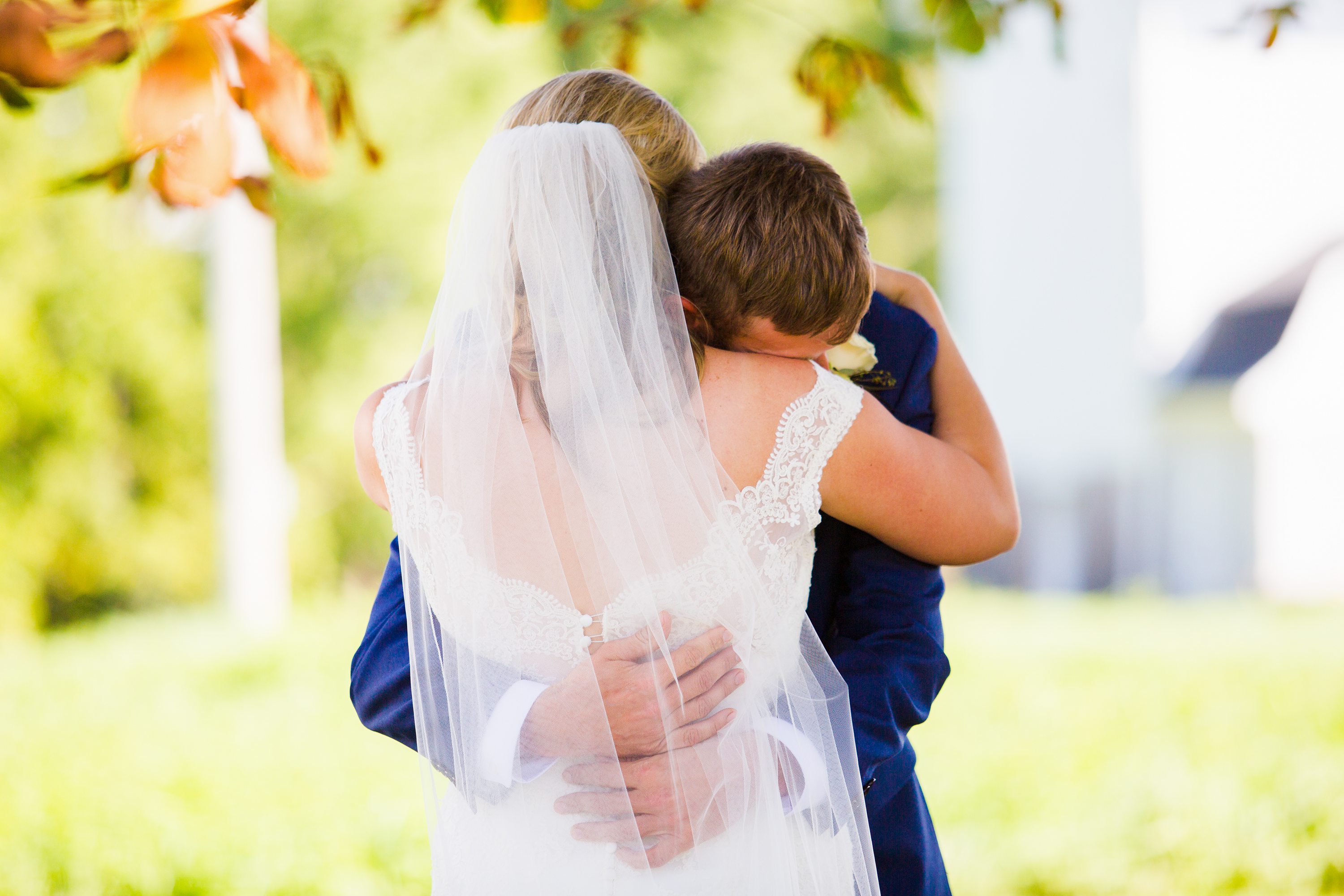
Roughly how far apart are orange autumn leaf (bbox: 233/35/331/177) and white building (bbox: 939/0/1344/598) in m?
10.1

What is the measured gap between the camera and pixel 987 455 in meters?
1.68

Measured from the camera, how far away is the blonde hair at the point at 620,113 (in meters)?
1.58

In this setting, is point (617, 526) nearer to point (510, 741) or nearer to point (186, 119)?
point (510, 741)

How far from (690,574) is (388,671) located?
0.53 meters

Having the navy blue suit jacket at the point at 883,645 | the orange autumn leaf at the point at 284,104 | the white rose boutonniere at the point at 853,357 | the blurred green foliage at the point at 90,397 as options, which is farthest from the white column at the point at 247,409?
the white rose boutonniere at the point at 853,357

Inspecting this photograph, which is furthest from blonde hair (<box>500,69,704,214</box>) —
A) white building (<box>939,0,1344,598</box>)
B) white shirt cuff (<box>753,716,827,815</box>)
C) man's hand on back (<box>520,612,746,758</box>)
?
white building (<box>939,0,1344,598</box>)

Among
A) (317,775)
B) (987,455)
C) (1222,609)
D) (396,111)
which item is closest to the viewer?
(987,455)

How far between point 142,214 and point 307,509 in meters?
9.86

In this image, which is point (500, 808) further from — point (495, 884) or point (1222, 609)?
point (1222, 609)

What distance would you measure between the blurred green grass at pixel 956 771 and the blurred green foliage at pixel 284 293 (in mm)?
2548

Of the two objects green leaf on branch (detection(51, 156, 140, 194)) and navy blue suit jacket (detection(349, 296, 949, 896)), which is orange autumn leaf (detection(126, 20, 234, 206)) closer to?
green leaf on branch (detection(51, 156, 140, 194))

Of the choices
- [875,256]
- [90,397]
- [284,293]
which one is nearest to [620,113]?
[90,397]

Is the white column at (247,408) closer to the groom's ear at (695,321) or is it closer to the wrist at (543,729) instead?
the wrist at (543,729)

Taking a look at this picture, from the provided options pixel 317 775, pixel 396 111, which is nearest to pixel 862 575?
pixel 317 775
